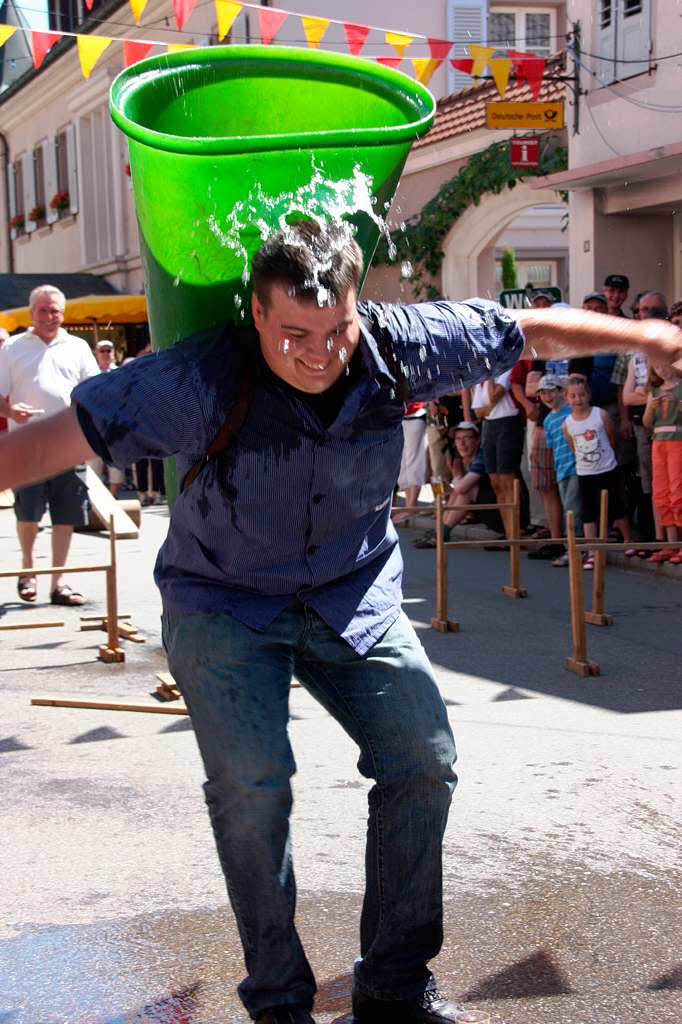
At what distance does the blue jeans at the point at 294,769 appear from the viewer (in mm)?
2836

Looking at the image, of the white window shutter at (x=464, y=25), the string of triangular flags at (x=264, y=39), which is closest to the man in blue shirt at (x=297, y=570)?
the string of triangular flags at (x=264, y=39)

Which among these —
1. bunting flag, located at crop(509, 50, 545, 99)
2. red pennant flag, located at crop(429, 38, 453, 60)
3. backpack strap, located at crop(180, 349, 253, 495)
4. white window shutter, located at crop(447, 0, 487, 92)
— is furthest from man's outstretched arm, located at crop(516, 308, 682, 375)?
white window shutter, located at crop(447, 0, 487, 92)

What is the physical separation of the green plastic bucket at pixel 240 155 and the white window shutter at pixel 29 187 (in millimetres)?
36016

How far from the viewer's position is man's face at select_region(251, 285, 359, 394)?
8.96 feet

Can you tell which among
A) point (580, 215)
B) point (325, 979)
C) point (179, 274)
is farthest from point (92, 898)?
point (580, 215)

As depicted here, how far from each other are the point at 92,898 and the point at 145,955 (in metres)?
0.49

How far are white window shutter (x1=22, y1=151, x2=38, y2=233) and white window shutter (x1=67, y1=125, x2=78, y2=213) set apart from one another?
139 inches

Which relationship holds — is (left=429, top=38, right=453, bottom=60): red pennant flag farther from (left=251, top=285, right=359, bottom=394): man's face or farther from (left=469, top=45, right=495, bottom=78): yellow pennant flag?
(left=251, top=285, right=359, bottom=394): man's face

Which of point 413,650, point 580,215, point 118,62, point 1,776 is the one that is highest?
point 118,62

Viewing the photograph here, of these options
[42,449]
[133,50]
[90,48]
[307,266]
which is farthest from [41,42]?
[42,449]

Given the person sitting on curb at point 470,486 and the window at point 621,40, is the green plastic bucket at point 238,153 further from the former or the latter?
the window at point 621,40

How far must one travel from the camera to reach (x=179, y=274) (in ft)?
10.6

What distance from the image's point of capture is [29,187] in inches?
1534

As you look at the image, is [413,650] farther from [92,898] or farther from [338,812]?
[338,812]
